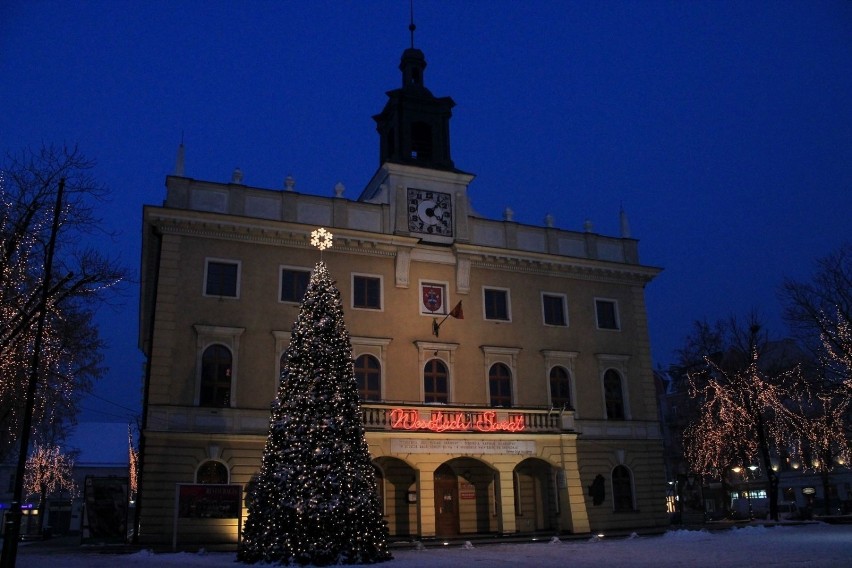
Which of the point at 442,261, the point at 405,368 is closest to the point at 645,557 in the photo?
the point at 405,368

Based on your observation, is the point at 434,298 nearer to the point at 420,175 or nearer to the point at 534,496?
the point at 420,175

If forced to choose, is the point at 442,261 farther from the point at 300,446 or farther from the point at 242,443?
the point at 300,446

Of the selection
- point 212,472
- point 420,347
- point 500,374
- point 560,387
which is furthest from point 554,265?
point 212,472

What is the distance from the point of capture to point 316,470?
734 inches

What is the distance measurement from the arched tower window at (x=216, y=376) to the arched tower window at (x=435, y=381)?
7945 mm

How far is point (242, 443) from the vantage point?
2658 centimetres

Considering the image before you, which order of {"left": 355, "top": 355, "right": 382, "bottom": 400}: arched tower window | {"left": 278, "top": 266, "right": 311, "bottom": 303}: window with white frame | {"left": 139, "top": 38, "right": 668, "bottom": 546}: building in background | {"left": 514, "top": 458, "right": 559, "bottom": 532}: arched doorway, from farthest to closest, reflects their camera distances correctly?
{"left": 514, "top": 458, "right": 559, "bottom": 532}: arched doorway
{"left": 355, "top": 355, "right": 382, "bottom": 400}: arched tower window
{"left": 278, "top": 266, "right": 311, "bottom": 303}: window with white frame
{"left": 139, "top": 38, "right": 668, "bottom": 546}: building in background

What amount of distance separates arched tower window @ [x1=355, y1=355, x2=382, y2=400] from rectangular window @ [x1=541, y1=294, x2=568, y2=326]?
856cm

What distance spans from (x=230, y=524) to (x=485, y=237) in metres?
16.4

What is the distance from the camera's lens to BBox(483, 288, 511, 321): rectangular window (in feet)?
107

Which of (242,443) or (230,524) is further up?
(242,443)

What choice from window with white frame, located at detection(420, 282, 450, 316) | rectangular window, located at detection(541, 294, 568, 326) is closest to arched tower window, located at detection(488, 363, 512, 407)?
rectangular window, located at detection(541, 294, 568, 326)

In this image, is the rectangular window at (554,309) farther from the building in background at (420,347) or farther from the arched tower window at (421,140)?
the arched tower window at (421,140)

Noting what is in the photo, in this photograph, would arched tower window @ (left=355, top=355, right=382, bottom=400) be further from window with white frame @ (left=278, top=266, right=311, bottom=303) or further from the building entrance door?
the building entrance door
